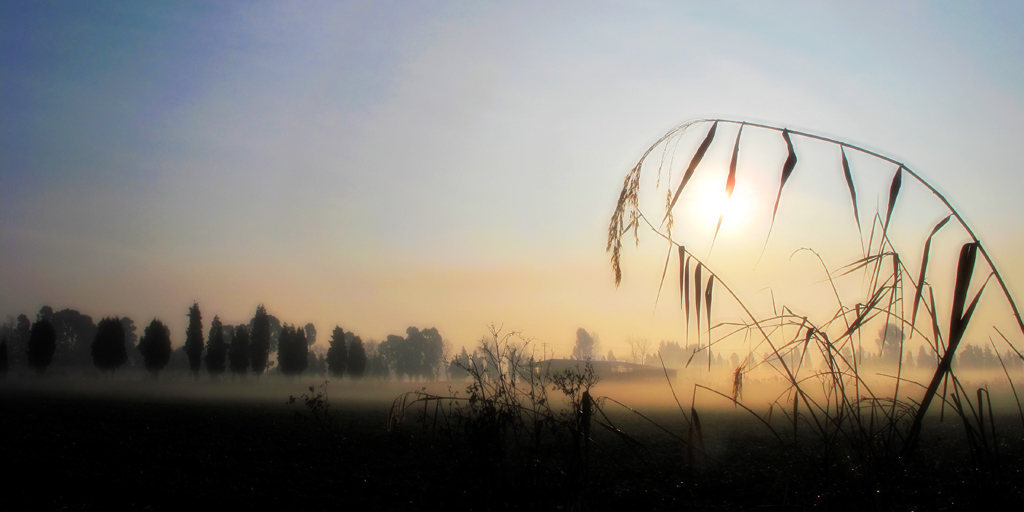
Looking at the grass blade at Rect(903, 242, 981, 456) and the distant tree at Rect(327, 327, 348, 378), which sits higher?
the grass blade at Rect(903, 242, 981, 456)

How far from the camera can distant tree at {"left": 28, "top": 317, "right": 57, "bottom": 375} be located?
5825 cm

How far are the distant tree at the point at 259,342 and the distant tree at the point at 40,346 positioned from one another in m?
21.7

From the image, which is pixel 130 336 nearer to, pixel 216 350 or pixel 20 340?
pixel 20 340

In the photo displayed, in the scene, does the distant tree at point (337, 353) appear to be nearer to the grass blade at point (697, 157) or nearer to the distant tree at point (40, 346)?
the distant tree at point (40, 346)

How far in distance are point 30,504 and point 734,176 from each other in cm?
1502

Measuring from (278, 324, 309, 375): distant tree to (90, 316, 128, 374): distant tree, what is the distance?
17.6 metres

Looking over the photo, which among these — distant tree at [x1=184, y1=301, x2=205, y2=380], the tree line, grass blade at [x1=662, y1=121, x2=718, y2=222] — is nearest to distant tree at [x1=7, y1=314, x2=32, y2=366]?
the tree line

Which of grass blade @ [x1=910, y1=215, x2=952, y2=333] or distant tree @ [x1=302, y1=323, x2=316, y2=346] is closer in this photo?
grass blade @ [x1=910, y1=215, x2=952, y2=333]

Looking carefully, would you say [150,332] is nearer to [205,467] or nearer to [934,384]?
[205,467]

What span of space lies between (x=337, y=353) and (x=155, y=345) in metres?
21.0

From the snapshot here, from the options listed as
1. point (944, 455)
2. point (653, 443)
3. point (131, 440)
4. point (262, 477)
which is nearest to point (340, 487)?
point (262, 477)

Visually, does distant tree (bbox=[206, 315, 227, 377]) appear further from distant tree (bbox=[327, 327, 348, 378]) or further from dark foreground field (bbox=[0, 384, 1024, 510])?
dark foreground field (bbox=[0, 384, 1024, 510])

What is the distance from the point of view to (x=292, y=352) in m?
65.7

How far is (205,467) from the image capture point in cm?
1406
